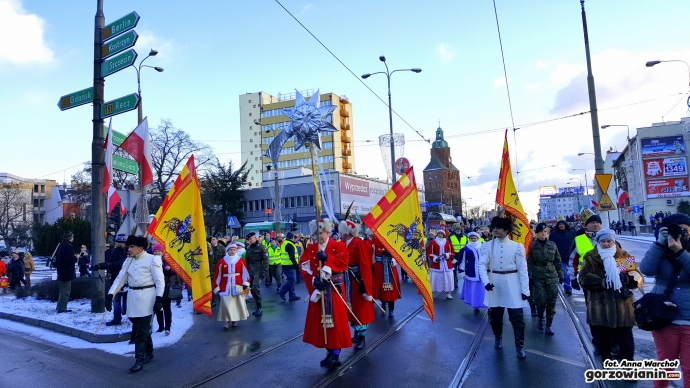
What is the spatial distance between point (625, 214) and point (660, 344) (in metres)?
90.2

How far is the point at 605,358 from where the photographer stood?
637cm

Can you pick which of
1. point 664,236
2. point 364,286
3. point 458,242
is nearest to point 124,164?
point 364,286

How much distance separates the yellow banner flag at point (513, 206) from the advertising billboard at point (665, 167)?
215ft

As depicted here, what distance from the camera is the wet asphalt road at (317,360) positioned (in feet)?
19.1

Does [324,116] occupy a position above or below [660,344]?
above

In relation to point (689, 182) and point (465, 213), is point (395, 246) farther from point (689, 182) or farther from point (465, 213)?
point (465, 213)

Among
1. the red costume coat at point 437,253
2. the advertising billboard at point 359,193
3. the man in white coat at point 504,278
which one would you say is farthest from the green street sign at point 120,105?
the advertising billboard at point 359,193

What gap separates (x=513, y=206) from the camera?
329 inches

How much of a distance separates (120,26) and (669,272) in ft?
35.1

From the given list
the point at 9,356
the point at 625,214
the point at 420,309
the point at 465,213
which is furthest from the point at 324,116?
the point at 465,213

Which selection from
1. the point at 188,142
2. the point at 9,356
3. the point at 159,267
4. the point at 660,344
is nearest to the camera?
the point at 660,344

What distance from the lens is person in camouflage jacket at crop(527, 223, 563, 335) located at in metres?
8.10

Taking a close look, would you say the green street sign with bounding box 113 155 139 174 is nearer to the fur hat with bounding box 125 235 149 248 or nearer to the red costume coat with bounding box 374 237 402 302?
the fur hat with bounding box 125 235 149 248

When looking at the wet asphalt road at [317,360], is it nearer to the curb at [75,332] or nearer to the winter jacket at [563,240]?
the curb at [75,332]
